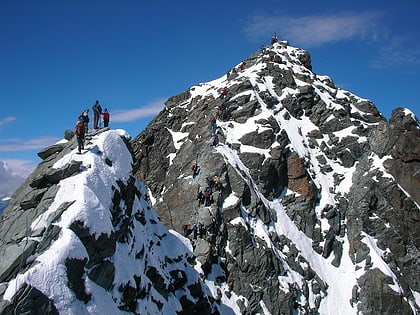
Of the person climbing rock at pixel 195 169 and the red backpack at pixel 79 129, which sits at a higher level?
the person climbing rock at pixel 195 169

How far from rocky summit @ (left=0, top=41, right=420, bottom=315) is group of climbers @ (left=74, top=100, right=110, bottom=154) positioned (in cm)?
108

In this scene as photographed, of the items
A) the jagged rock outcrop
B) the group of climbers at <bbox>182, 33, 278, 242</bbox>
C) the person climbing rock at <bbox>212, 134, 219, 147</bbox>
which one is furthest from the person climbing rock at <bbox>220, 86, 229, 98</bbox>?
the jagged rock outcrop

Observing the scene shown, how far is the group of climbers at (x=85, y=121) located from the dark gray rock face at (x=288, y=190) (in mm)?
17784

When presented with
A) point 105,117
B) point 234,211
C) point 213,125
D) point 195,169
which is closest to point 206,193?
point 234,211

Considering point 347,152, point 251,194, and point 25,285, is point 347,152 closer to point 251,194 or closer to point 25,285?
point 251,194

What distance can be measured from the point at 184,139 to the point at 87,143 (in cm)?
3032

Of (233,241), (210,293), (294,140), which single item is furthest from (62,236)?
(294,140)

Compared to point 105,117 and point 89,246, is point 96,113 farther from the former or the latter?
point 89,246

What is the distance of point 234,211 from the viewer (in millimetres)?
46594

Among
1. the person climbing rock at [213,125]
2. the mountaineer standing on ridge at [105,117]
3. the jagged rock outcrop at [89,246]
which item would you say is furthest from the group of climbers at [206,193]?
the mountaineer standing on ridge at [105,117]

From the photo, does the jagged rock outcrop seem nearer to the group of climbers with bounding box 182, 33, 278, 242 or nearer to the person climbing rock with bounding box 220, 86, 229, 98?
the group of climbers with bounding box 182, 33, 278, 242

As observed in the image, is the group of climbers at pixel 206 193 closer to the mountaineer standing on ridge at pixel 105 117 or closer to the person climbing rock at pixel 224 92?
the person climbing rock at pixel 224 92

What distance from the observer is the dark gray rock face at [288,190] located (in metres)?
45.1

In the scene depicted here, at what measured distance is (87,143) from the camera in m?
29.5
